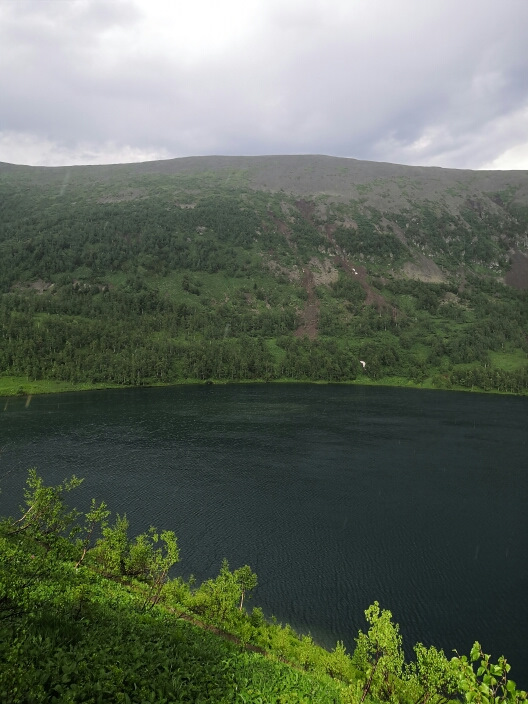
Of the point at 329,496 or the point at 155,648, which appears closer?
the point at 155,648

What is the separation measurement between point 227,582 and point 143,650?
77.1 ft

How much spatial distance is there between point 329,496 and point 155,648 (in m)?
69.0

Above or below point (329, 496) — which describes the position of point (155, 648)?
above

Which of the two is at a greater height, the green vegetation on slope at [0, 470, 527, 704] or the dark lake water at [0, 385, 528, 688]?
the green vegetation on slope at [0, 470, 527, 704]

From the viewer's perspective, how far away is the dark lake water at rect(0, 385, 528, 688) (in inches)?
2140

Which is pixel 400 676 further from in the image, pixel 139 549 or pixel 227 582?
pixel 139 549

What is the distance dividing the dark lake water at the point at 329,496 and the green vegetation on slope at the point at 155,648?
1206cm

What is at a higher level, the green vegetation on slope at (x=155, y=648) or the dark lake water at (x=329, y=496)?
the green vegetation on slope at (x=155, y=648)

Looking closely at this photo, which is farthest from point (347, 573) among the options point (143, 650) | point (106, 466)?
point (106, 466)

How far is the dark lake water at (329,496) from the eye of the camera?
178ft

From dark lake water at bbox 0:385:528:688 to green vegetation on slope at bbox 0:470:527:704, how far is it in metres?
12.1

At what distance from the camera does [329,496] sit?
89.6 m

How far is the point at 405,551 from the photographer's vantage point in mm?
67938

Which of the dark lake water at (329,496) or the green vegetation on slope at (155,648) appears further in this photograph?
the dark lake water at (329,496)
